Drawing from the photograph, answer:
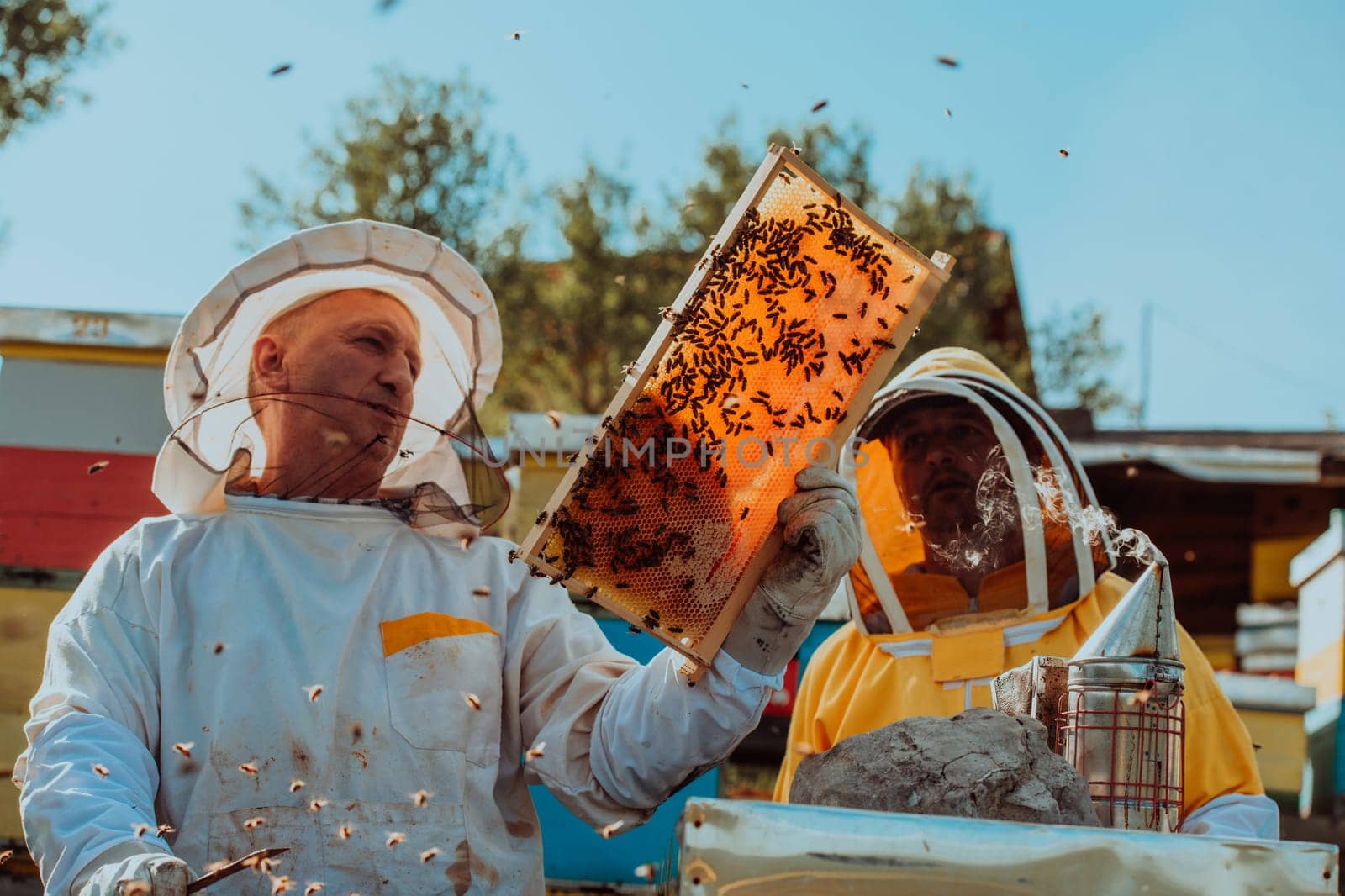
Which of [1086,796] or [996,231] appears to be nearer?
[1086,796]

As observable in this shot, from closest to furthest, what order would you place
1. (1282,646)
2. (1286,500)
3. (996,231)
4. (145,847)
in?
1. (145,847)
2. (1282,646)
3. (1286,500)
4. (996,231)

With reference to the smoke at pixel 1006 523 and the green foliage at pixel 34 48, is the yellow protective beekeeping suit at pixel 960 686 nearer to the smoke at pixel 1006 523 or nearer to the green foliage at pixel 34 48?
the smoke at pixel 1006 523

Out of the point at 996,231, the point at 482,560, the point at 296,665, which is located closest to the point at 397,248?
the point at 482,560

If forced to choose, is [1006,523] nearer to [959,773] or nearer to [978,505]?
[978,505]

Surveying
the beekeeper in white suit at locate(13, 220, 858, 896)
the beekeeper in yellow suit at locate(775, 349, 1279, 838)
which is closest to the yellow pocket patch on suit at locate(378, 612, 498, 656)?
the beekeeper in white suit at locate(13, 220, 858, 896)

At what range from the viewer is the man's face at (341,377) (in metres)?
3.51

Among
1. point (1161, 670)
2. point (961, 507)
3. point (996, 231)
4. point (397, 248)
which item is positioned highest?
point (996, 231)

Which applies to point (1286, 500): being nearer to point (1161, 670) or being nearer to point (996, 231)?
point (1161, 670)

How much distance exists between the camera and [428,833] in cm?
299

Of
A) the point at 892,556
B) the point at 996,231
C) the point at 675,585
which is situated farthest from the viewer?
the point at 996,231

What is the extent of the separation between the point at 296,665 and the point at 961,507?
194 centimetres

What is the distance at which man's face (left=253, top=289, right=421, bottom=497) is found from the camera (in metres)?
3.51

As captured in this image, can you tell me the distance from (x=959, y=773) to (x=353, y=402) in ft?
6.30

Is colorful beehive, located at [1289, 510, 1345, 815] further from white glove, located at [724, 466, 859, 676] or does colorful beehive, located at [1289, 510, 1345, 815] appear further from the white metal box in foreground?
the white metal box in foreground
